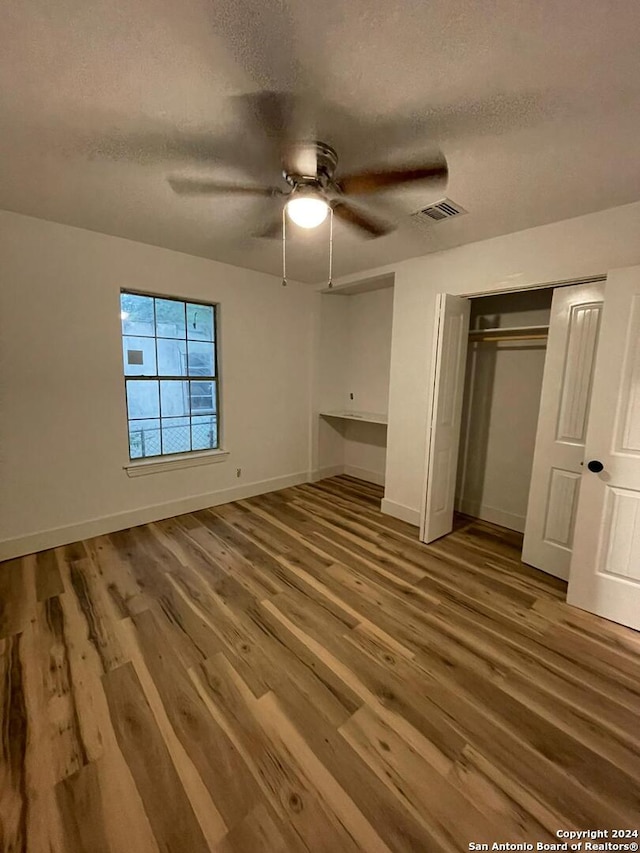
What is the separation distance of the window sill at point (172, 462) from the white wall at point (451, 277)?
1923mm

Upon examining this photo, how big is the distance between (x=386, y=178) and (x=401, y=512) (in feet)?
9.54

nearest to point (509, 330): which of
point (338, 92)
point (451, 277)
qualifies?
point (451, 277)

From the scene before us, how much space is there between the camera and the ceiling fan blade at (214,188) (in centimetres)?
190

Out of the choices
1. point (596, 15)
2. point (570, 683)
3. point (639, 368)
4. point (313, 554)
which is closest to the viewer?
point (596, 15)

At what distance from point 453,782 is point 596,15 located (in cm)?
261

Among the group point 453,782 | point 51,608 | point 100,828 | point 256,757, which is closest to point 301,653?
point 256,757

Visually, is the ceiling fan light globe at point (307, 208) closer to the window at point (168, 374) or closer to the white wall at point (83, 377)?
the white wall at point (83, 377)

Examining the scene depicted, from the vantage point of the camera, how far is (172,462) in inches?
140

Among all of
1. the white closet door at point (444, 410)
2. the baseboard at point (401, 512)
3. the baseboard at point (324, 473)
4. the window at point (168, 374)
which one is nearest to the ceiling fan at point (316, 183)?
the white closet door at point (444, 410)

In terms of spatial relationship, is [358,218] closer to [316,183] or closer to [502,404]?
[316,183]

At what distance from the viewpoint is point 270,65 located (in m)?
1.25

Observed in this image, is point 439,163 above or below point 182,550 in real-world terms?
above

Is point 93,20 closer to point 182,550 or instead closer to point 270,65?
point 270,65

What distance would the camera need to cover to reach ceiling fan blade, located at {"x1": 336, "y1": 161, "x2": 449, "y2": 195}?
67.9 inches
